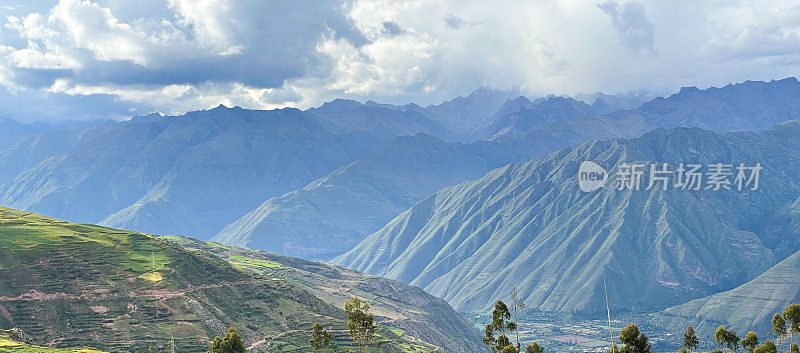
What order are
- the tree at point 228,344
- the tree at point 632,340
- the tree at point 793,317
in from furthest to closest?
the tree at point 793,317 → the tree at point 228,344 → the tree at point 632,340

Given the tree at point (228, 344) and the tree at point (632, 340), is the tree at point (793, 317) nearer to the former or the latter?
the tree at point (632, 340)

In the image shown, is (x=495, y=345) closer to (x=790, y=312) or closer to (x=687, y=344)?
(x=687, y=344)

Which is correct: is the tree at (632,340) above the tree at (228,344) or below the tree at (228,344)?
below

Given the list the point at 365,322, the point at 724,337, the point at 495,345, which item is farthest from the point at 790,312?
the point at 365,322

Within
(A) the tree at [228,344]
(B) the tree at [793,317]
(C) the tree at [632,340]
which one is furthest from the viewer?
(B) the tree at [793,317]

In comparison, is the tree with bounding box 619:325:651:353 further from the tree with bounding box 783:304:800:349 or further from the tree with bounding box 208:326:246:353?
the tree with bounding box 208:326:246:353

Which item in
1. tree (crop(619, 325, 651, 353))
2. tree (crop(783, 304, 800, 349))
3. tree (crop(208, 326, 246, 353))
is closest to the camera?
tree (crop(619, 325, 651, 353))

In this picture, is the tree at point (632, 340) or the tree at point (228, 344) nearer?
the tree at point (632, 340)

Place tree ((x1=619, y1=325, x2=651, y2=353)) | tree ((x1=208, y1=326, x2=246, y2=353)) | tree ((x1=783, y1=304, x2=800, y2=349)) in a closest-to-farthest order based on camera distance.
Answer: tree ((x1=619, y1=325, x2=651, y2=353)) → tree ((x1=208, y1=326, x2=246, y2=353)) → tree ((x1=783, y1=304, x2=800, y2=349))

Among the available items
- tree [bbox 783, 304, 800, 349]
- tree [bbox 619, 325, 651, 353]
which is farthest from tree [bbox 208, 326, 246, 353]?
tree [bbox 783, 304, 800, 349]

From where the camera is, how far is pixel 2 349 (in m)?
178

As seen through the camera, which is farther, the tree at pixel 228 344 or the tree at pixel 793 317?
the tree at pixel 793 317

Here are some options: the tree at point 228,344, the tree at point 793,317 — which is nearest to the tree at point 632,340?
the tree at point 793,317

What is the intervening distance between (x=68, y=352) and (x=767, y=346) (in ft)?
564
